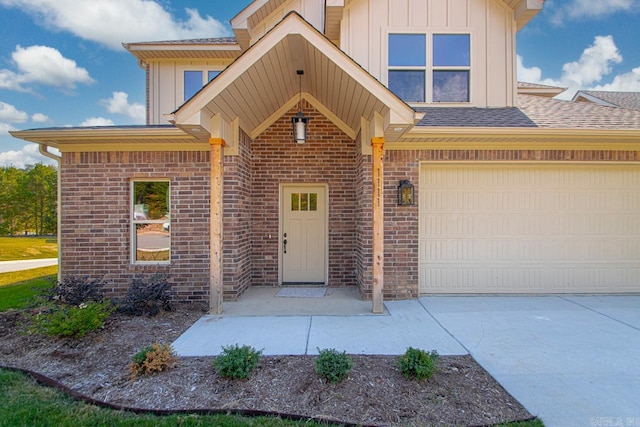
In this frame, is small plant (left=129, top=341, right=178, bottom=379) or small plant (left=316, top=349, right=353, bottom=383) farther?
small plant (left=129, top=341, right=178, bottom=379)

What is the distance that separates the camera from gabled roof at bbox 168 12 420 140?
4820mm

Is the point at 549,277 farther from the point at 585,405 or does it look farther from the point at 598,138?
the point at 585,405

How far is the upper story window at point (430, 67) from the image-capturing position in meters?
7.16

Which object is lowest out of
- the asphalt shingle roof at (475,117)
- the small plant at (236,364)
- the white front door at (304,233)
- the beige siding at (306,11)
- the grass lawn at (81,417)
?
the grass lawn at (81,417)

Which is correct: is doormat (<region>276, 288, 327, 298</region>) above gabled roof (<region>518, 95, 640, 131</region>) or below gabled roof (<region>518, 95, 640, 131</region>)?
below

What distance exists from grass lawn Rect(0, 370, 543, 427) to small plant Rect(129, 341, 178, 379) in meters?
0.49

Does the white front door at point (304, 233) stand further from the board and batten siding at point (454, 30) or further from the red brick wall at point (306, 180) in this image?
the board and batten siding at point (454, 30)

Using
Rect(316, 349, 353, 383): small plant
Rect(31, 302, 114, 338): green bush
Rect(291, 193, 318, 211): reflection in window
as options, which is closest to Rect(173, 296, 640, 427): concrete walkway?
Rect(316, 349, 353, 383): small plant

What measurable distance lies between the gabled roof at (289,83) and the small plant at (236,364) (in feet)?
10.7

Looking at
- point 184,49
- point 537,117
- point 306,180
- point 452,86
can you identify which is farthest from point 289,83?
point 537,117

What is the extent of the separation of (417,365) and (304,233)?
4.56 metres

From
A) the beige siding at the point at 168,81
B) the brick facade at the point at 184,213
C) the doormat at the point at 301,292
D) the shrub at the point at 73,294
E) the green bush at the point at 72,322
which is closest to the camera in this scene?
the green bush at the point at 72,322

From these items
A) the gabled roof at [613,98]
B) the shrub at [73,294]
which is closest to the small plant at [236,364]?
the shrub at [73,294]

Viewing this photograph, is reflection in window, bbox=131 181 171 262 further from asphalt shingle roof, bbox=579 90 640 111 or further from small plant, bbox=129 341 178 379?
asphalt shingle roof, bbox=579 90 640 111
